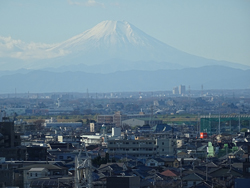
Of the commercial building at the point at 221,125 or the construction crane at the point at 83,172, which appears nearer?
the construction crane at the point at 83,172

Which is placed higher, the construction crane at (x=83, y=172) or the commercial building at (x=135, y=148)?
the construction crane at (x=83, y=172)

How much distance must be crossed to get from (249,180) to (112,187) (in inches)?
94.5

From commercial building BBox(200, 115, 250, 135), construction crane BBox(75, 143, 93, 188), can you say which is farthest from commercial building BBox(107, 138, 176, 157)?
construction crane BBox(75, 143, 93, 188)

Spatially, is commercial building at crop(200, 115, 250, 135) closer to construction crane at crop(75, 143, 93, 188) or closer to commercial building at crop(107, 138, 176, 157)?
commercial building at crop(107, 138, 176, 157)

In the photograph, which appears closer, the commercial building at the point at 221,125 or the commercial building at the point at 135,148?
the commercial building at the point at 135,148

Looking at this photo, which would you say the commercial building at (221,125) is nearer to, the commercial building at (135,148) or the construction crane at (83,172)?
the commercial building at (135,148)

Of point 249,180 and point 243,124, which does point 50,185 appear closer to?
point 249,180

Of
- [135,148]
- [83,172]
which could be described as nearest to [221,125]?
[135,148]

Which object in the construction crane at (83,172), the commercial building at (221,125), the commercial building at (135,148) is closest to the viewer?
the construction crane at (83,172)

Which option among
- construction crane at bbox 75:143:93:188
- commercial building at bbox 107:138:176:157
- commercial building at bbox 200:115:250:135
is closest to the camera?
construction crane at bbox 75:143:93:188

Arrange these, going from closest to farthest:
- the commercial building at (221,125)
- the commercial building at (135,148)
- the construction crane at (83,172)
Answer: the construction crane at (83,172), the commercial building at (135,148), the commercial building at (221,125)

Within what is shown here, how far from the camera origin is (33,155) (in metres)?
29.1

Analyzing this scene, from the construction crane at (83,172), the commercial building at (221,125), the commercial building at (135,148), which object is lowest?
the commercial building at (221,125)

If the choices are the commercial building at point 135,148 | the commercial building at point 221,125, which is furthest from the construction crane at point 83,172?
the commercial building at point 221,125
